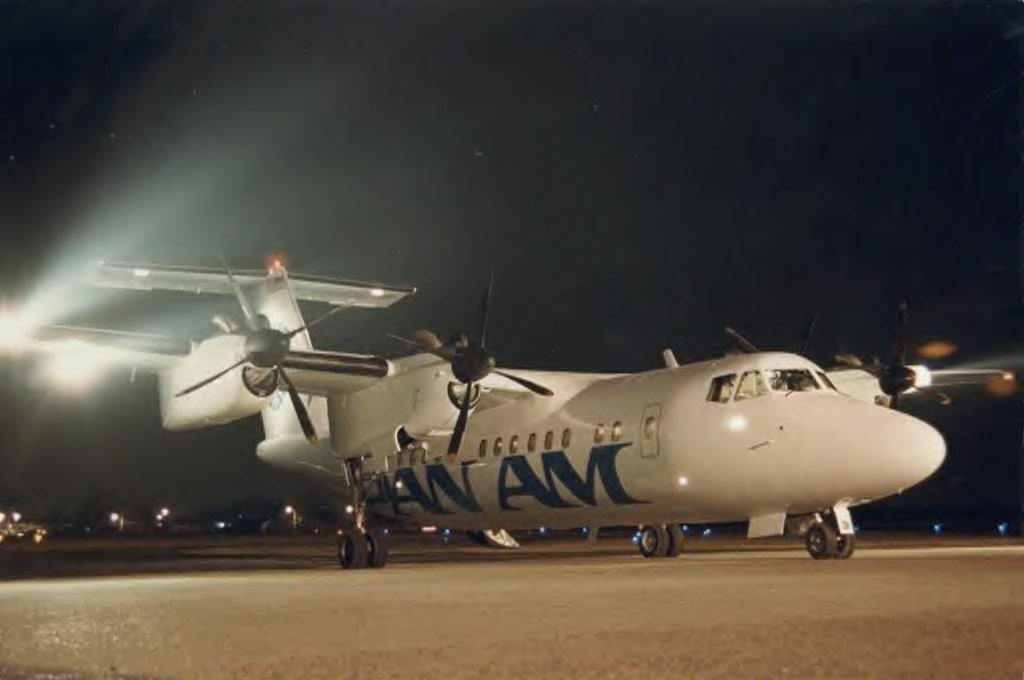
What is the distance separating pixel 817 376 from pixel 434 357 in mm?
7911

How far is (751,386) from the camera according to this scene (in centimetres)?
2289

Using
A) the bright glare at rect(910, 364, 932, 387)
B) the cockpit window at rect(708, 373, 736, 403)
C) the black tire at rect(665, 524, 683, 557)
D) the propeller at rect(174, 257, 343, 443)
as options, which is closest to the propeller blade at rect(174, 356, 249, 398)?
the propeller at rect(174, 257, 343, 443)

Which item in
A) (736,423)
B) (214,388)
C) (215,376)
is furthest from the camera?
(214,388)

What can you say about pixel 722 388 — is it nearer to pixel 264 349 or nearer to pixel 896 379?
pixel 896 379

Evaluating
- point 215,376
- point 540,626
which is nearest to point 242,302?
point 215,376

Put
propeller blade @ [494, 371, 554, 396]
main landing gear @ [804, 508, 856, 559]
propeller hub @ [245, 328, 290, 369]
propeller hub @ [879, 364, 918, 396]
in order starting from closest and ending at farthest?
1. main landing gear @ [804, 508, 856, 559]
2. propeller hub @ [245, 328, 290, 369]
3. propeller blade @ [494, 371, 554, 396]
4. propeller hub @ [879, 364, 918, 396]

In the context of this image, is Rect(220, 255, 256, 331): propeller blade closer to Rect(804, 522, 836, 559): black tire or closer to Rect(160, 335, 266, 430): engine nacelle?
Rect(160, 335, 266, 430): engine nacelle

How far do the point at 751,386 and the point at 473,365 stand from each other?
5562 mm

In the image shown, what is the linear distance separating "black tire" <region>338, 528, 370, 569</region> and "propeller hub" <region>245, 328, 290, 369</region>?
4.11 meters

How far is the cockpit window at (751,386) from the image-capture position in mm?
22766

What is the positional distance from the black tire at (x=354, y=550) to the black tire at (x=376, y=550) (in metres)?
0.06

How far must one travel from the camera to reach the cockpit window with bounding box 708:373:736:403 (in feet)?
75.7

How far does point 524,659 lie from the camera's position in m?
9.41

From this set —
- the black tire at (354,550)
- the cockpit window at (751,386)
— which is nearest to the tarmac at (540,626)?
the cockpit window at (751,386)
